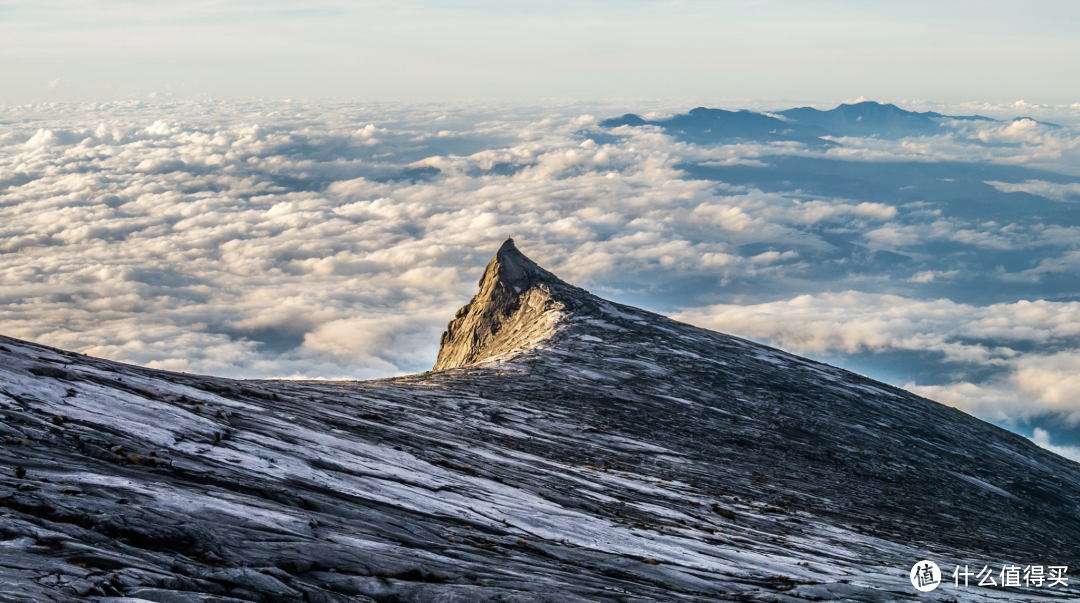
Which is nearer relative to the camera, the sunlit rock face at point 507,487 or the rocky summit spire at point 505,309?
the sunlit rock face at point 507,487

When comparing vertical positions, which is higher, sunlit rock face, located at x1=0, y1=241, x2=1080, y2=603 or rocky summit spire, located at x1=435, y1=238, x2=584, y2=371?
rocky summit spire, located at x1=435, y1=238, x2=584, y2=371

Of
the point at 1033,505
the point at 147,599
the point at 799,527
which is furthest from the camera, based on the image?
the point at 1033,505

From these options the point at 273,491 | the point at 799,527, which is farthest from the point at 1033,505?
the point at 273,491

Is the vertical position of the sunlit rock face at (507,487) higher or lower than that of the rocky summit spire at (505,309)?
lower

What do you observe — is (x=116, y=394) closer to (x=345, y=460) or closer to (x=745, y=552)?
(x=345, y=460)
